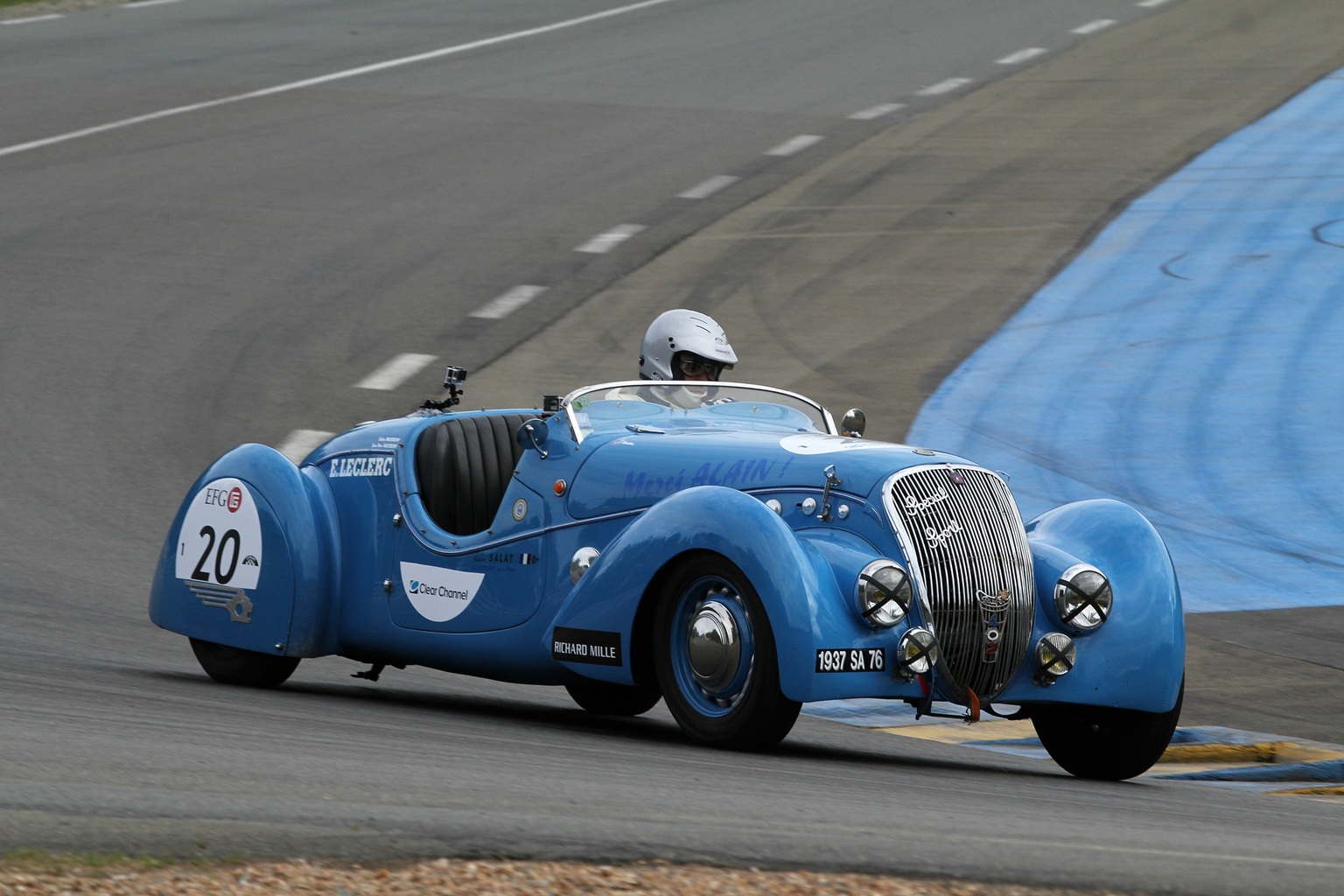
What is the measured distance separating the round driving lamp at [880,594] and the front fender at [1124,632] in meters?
0.72

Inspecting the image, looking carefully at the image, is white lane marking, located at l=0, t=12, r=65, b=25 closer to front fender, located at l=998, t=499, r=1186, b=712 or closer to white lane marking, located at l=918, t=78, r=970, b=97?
white lane marking, located at l=918, t=78, r=970, b=97

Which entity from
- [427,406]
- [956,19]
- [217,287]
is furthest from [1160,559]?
[956,19]

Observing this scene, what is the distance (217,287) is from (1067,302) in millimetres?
7930

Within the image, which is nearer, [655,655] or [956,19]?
[655,655]

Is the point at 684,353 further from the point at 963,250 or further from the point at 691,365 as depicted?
the point at 963,250

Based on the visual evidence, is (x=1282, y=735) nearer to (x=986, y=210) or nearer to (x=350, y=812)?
(x=350, y=812)

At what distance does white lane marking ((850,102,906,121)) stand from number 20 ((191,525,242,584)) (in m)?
18.8

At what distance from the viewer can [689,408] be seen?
831 centimetres

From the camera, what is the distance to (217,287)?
714 inches

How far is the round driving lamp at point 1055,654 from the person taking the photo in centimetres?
698

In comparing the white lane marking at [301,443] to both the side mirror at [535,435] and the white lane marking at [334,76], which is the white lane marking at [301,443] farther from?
the white lane marking at [334,76]

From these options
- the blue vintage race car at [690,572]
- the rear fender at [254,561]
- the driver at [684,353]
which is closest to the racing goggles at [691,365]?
the driver at [684,353]

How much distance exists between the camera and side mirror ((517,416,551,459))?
7.85 m

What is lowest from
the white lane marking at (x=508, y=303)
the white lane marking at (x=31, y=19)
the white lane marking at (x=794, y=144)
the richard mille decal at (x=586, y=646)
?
the richard mille decal at (x=586, y=646)
